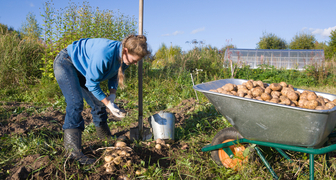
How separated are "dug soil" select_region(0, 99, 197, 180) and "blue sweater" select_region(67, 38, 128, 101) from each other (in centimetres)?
65

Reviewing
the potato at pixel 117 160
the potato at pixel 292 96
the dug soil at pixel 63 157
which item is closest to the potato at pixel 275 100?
the potato at pixel 292 96

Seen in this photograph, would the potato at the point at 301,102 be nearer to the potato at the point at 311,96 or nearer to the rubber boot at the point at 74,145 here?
the potato at the point at 311,96

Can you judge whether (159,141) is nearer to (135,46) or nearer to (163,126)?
(163,126)

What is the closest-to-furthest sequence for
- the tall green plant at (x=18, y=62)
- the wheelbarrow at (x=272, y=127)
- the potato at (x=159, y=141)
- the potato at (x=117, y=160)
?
the wheelbarrow at (x=272, y=127) < the potato at (x=117, y=160) < the potato at (x=159, y=141) < the tall green plant at (x=18, y=62)

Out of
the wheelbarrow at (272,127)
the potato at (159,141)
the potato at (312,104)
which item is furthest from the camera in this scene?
the potato at (159,141)

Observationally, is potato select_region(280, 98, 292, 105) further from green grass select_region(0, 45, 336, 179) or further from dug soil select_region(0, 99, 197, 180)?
→ dug soil select_region(0, 99, 197, 180)

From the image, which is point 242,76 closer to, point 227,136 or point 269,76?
point 269,76

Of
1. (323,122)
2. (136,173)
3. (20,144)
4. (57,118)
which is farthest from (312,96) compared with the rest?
(57,118)

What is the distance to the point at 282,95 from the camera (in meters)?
1.84

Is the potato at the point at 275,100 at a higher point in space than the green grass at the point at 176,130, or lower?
higher

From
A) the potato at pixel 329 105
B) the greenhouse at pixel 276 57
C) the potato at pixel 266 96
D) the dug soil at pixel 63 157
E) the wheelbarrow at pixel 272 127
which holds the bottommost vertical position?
the dug soil at pixel 63 157

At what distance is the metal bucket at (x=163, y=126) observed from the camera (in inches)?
98.1

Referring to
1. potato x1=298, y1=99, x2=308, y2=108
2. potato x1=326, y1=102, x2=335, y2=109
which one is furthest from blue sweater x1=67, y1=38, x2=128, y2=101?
potato x1=326, y1=102, x2=335, y2=109

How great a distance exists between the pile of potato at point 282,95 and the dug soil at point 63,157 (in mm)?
988
